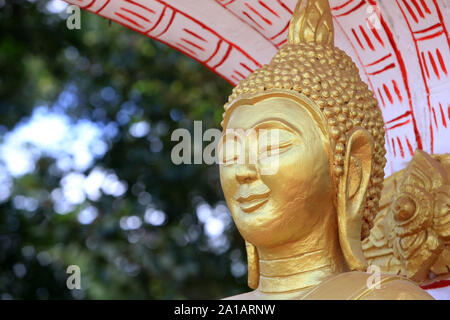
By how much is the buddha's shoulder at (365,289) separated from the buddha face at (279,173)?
0.16m

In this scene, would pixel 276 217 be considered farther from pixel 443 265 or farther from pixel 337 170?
pixel 443 265

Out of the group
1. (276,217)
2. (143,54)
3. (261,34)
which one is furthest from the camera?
(143,54)

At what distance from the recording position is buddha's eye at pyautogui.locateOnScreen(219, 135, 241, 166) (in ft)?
6.92

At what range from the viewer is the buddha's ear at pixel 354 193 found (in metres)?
2.07

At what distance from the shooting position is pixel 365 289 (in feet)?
6.30

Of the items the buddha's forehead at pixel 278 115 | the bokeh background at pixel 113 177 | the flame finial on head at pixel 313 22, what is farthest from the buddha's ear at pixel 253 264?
the bokeh background at pixel 113 177

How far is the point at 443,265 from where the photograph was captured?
2521 millimetres

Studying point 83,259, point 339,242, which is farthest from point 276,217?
point 83,259

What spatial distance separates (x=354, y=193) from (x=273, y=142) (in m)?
0.26

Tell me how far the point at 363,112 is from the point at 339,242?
34 cm

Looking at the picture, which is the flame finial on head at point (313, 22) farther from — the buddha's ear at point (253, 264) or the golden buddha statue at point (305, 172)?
the buddha's ear at point (253, 264)

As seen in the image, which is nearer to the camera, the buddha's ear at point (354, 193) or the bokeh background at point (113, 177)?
the buddha's ear at point (354, 193)

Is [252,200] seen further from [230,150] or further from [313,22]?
[313,22]

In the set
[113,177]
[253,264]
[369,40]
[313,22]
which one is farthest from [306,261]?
[113,177]
